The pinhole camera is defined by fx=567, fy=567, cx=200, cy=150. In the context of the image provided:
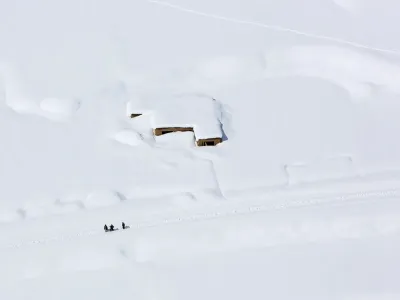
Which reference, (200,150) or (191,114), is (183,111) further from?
(200,150)

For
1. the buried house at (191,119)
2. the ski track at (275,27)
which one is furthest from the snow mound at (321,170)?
the ski track at (275,27)

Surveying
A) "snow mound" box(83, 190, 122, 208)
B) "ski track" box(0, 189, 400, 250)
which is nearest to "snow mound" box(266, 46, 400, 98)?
"ski track" box(0, 189, 400, 250)

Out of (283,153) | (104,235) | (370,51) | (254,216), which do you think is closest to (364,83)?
(370,51)

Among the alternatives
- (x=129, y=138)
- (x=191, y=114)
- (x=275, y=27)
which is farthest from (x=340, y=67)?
A: (x=129, y=138)

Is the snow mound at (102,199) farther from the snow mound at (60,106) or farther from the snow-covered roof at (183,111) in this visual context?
the snow mound at (60,106)

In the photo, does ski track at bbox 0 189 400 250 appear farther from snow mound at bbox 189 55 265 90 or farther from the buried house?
snow mound at bbox 189 55 265 90
